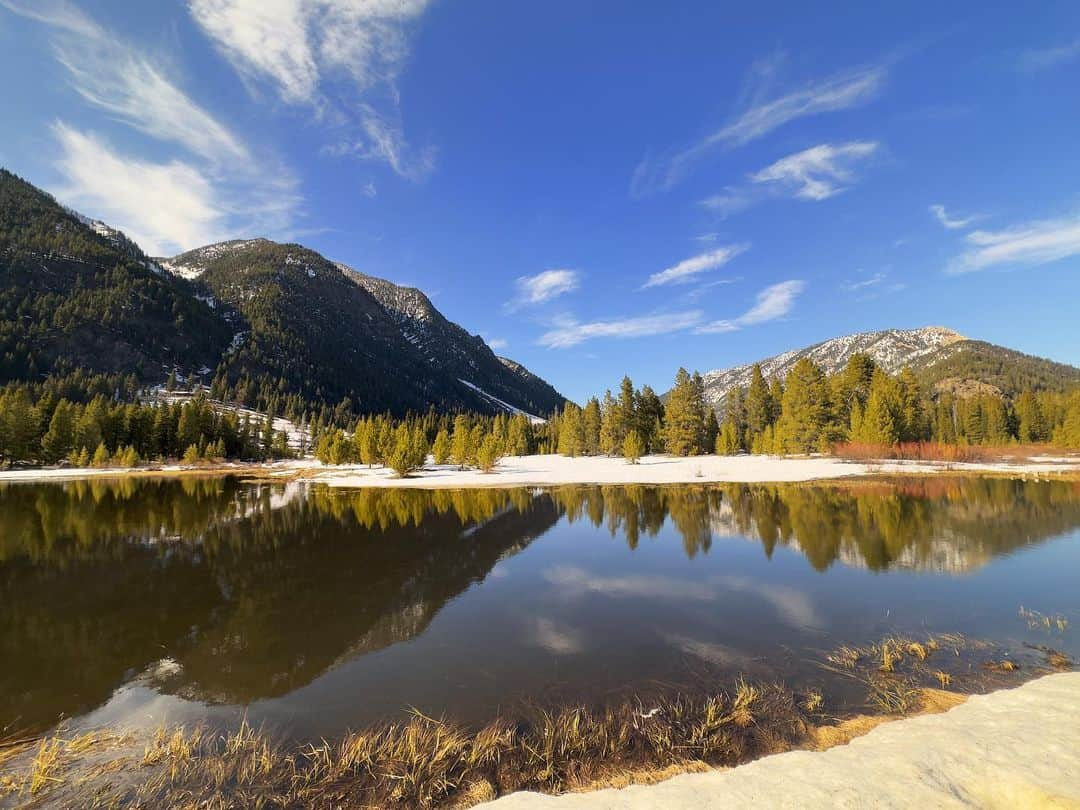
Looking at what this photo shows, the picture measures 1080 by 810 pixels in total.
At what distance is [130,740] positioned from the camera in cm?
877

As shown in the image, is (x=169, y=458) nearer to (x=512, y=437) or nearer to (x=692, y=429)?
(x=512, y=437)

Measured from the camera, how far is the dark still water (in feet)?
35.8

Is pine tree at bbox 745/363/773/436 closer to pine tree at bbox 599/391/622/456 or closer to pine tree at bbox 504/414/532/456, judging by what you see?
pine tree at bbox 599/391/622/456

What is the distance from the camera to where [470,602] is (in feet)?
56.7

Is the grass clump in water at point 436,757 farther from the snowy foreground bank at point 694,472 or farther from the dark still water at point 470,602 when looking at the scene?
the snowy foreground bank at point 694,472

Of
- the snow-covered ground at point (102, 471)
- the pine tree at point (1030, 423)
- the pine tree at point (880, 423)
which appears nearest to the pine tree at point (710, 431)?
the pine tree at point (880, 423)

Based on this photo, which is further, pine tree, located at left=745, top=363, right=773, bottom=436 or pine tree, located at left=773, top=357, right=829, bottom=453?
pine tree, located at left=745, top=363, right=773, bottom=436

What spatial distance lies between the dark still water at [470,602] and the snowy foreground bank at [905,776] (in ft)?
11.4

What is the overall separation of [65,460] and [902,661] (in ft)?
432

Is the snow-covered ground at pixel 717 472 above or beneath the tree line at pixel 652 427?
beneath

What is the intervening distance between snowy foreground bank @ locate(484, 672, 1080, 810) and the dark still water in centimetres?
347

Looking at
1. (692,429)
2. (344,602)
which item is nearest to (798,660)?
(344,602)

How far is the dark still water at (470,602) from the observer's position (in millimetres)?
10906

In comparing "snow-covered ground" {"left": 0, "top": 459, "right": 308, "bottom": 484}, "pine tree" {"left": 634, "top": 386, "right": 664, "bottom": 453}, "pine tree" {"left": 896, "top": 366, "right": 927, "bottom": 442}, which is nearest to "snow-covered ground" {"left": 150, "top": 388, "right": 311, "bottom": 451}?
"snow-covered ground" {"left": 0, "top": 459, "right": 308, "bottom": 484}
